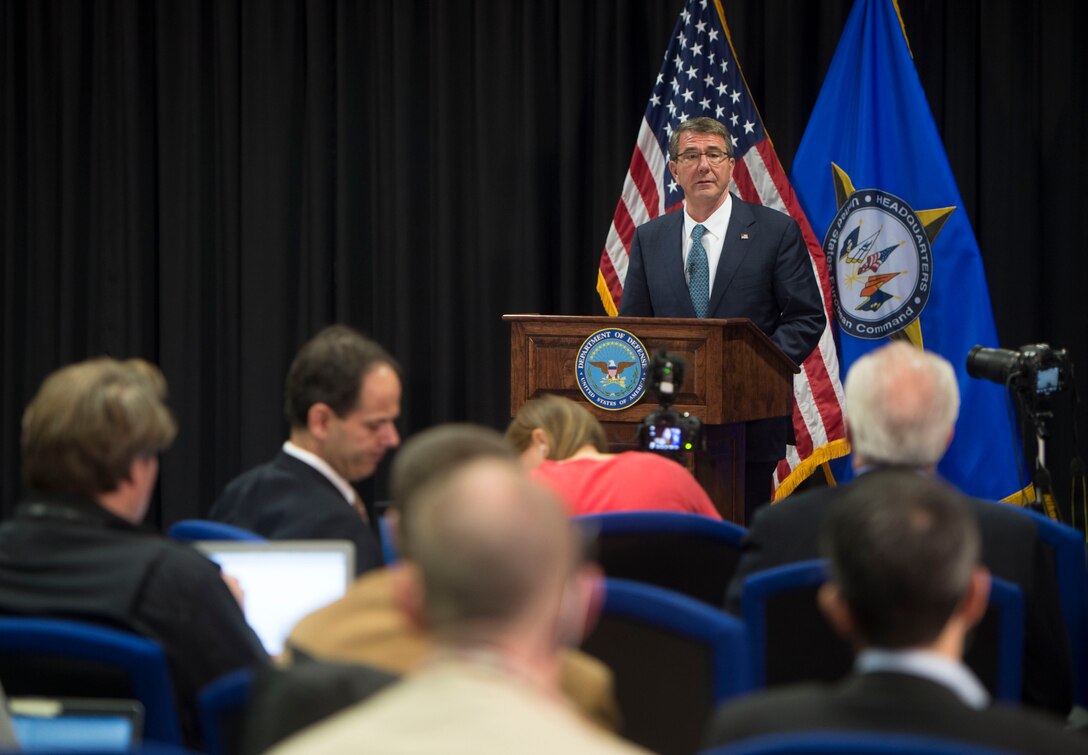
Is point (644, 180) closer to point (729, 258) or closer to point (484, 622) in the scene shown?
point (729, 258)

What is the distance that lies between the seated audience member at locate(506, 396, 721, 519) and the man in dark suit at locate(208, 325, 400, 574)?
40 cm

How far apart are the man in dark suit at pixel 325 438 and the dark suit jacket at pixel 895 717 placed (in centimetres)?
160

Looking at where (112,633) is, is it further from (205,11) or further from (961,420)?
(205,11)

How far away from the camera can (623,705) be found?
87.7 inches

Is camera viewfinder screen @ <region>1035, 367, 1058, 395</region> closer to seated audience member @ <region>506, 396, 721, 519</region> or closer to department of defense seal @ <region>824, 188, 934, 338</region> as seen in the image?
seated audience member @ <region>506, 396, 721, 519</region>

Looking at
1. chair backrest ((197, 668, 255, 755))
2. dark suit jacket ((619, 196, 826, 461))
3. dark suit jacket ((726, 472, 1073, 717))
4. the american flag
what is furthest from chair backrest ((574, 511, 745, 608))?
the american flag

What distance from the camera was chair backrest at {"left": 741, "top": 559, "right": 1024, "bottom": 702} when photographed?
226 cm

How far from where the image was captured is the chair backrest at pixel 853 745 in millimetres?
1325

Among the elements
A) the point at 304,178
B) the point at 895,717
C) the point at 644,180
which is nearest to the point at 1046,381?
the point at 644,180

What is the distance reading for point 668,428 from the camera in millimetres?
4305

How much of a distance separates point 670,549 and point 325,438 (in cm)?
88

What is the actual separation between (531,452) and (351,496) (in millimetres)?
581

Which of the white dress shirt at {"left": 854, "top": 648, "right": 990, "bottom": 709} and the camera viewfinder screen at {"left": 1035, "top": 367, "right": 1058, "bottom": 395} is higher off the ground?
the camera viewfinder screen at {"left": 1035, "top": 367, "right": 1058, "bottom": 395}

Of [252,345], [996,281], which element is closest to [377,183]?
[252,345]
